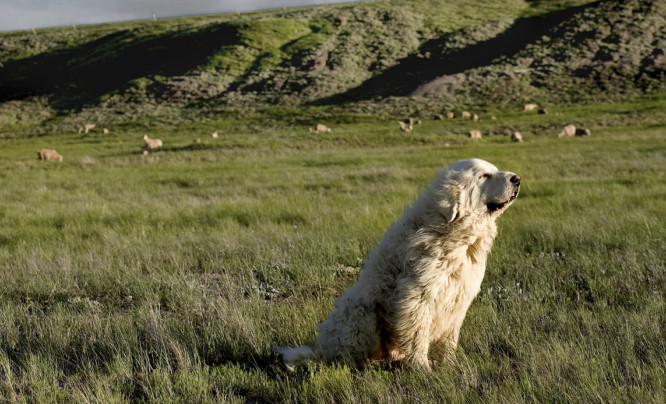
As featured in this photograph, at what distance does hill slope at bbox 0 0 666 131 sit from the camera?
5491 cm

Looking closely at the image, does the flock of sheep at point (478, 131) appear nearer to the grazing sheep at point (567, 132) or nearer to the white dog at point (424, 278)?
the grazing sheep at point (567, 132)

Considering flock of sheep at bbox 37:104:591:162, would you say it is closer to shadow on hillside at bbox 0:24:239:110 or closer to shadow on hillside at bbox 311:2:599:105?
shadow on hillside at bbox 311:2:599:105

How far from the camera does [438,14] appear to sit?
302 ft

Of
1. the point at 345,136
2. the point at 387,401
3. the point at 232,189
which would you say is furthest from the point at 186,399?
the point at 345,136

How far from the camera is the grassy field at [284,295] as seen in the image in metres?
2.80

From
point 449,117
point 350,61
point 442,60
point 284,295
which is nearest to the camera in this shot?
point 284,295

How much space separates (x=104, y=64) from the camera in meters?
87.2

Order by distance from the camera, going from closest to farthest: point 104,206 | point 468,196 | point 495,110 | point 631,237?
point 468,196, point 631,237, point 104,206, point 495,110

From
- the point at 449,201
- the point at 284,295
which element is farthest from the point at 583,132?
the point at 449,201

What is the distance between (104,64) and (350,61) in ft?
171

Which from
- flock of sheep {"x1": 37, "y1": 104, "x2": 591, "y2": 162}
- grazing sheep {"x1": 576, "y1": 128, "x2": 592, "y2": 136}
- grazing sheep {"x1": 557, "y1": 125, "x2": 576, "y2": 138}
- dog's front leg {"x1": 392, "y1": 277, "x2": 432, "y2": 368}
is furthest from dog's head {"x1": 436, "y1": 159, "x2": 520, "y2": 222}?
grazing sheep {"x1": 576, "y1": 128, "x2": 592, "y2": 136}

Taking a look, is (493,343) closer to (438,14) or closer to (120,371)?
(120,371)

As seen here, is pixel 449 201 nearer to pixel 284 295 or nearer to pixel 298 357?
pixel 298 357

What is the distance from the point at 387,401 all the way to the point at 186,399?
4.21 feet
